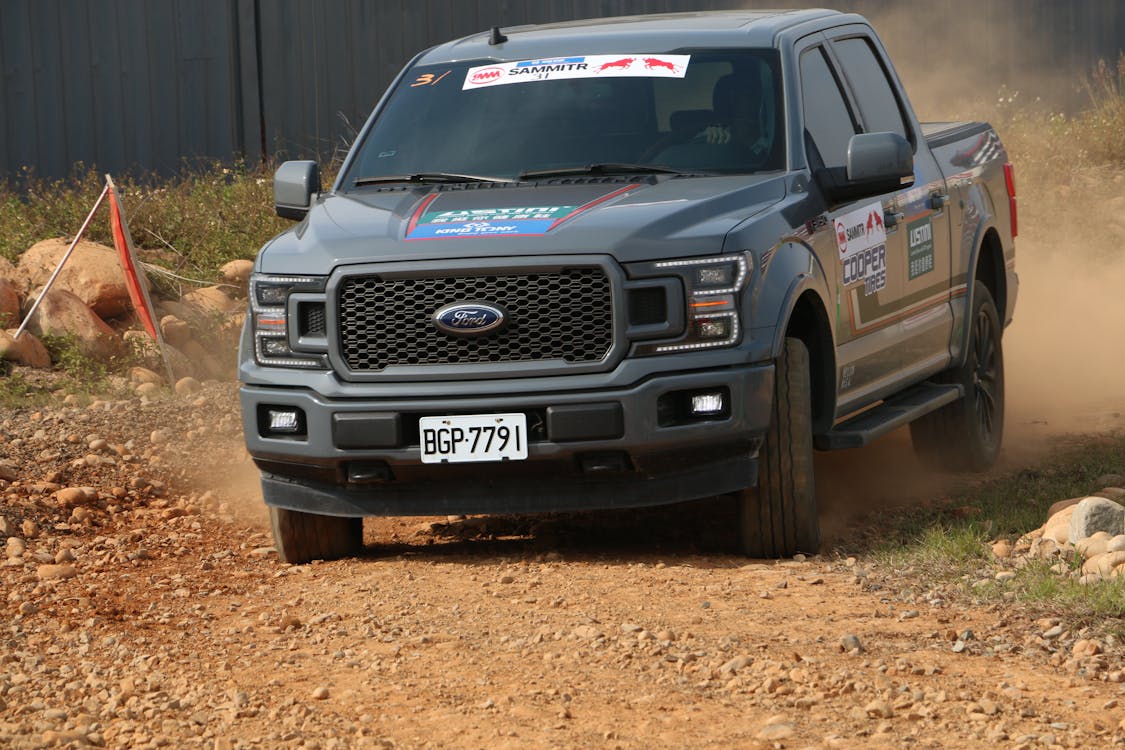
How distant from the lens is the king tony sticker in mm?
6930

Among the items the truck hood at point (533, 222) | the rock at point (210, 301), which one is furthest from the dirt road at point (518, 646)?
the rock at point (210, 301)

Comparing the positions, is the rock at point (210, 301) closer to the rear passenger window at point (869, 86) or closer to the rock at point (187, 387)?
the rock at point (187, 387)

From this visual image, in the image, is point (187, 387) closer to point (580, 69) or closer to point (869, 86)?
point (580, 69)

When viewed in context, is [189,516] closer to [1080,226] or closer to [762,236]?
[762,236]

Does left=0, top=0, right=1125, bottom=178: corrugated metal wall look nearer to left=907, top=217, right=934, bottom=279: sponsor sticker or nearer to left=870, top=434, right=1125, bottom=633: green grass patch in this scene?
left=907, top=217, right=934, bottom=279: sponsor sticker

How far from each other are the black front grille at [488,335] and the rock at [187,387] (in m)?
4.34

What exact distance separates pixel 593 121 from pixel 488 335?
1369mm

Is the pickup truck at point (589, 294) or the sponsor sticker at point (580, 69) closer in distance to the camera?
the pickup truck at point (589, 294)

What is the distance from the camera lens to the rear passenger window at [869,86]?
790 cm

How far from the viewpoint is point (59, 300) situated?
1119 cm

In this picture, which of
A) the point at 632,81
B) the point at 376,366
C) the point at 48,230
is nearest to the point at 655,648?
the point at 376,366

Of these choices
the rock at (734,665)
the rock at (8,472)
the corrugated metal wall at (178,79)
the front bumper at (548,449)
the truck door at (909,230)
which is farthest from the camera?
the corrugated metal wall at (178,79)

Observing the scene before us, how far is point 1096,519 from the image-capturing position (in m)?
6.31

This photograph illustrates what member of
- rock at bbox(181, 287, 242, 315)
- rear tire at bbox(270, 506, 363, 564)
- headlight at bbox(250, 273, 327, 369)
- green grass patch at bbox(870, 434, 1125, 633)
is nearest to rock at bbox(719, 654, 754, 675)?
green grass patch at bbox(870, 434, 1125, 633)
